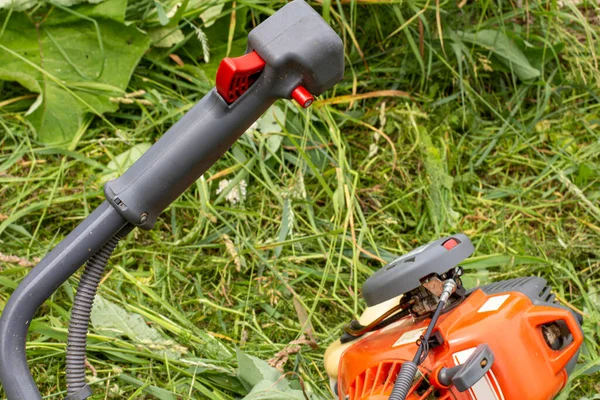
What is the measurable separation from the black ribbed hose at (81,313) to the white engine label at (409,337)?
21.0 inches

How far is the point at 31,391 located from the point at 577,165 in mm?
1657

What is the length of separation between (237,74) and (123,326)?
84 cm

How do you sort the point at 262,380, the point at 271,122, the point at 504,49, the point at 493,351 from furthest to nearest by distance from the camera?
the point at 504,49
the point at 271,122
the point at 262,380
the point at 493,351

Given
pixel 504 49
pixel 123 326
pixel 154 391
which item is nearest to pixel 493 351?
pixel 154 391

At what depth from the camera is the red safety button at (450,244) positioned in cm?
135

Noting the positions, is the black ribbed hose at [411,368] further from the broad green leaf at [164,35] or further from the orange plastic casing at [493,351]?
the broad green leaf at [164,35]

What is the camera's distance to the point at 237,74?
110 cm

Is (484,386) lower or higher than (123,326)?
lower

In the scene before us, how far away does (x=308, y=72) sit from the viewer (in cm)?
113

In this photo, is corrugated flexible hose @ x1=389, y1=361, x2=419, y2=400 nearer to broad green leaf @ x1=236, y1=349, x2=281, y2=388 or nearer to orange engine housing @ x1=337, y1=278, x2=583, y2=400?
orange engine housing @ x1=337, y1=278, x2=583, y2=400

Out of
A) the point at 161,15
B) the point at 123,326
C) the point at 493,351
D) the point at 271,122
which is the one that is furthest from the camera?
the point at 271,122

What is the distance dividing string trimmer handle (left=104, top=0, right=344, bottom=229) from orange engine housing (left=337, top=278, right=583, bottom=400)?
48cm

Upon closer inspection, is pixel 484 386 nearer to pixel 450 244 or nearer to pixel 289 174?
pixel 450 244

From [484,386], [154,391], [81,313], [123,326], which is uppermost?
[81,313]
